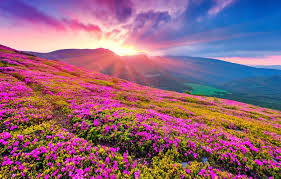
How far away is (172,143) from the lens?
7.69m

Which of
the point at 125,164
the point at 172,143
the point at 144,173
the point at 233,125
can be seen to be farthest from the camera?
the point at 233,125

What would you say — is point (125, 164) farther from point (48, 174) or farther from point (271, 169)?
point (271, 169)

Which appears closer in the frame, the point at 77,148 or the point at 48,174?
the point at 48,174

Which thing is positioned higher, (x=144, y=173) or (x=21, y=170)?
(x=21, y=170)

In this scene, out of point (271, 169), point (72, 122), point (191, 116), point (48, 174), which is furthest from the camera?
point (191, 116)

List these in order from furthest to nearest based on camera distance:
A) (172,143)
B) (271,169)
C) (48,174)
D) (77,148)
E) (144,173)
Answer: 1. (172,143)
2. (271,169)
3. (77,148)
4. (144,173)
5. (48,174)

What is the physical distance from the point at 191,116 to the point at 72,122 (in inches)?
592

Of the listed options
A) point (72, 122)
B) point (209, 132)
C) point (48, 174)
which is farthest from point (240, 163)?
point (72, 122)

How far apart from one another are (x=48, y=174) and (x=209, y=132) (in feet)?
41.9

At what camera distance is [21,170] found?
4.74m

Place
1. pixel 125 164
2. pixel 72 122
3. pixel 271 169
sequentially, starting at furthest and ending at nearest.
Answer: pixel 72 122 → pixel 271 169 → pixel 125 164

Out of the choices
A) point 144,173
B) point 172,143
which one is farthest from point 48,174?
point 172,143

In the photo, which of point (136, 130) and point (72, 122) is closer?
point (136, 130)

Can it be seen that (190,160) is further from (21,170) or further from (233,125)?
(233,125)
